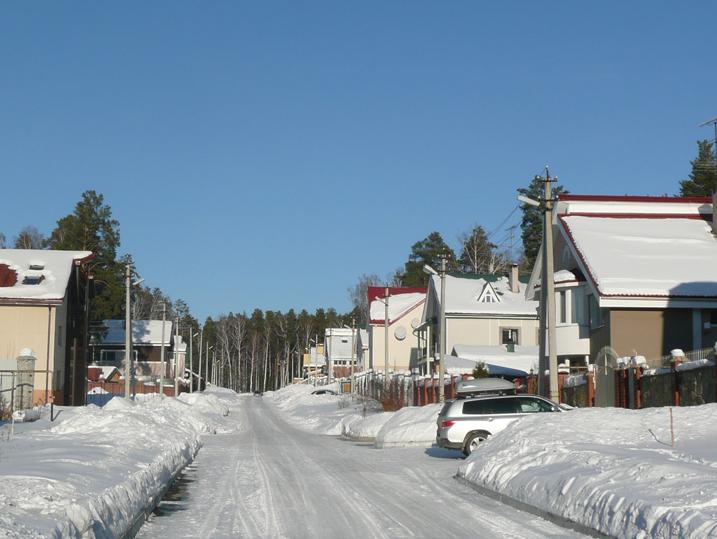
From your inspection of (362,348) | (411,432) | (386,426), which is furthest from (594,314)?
(362,348)

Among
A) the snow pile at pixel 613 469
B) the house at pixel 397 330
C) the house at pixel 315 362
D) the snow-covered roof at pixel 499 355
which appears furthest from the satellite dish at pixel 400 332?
the snow pile at pixel 613 469

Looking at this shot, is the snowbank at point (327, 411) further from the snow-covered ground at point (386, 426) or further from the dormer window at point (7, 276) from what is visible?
the dormer window at point (7, 276)

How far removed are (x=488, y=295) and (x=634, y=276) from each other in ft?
86.6

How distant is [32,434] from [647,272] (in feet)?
83.8

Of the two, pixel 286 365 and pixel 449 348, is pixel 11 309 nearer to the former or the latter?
pixel 449 348

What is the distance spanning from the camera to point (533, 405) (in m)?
26.0

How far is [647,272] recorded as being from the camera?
39.7 m

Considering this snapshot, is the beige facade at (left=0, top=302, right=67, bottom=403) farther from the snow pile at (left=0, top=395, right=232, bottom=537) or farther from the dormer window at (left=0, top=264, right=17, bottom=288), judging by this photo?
the snow pile at (left=0, top=395, right=232, bottom=537)

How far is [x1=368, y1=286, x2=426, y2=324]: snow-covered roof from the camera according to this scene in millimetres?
84938

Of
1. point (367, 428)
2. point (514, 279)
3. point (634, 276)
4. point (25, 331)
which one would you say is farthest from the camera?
point (514, 279)

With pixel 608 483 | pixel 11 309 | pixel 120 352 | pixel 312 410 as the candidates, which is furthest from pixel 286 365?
pixel 608 483

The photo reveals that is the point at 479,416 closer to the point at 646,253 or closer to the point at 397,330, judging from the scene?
the point at 646,253

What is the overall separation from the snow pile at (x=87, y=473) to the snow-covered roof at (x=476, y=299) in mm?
37174

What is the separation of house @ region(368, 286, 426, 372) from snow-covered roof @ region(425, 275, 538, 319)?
41.8 ft
